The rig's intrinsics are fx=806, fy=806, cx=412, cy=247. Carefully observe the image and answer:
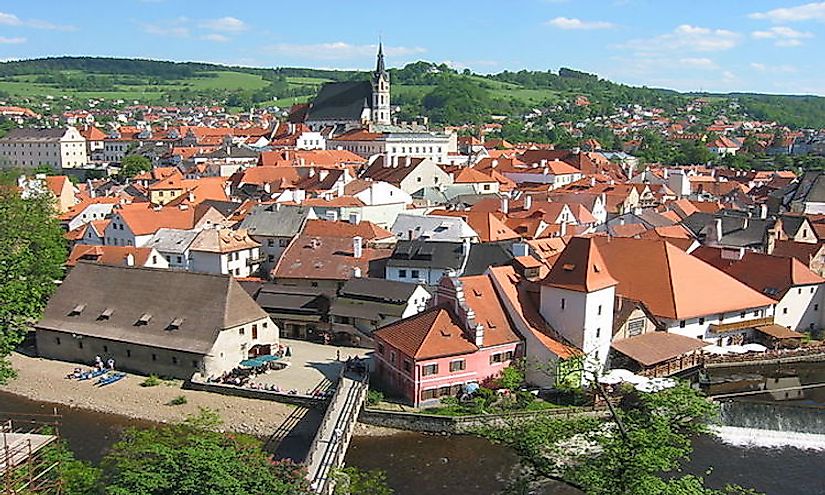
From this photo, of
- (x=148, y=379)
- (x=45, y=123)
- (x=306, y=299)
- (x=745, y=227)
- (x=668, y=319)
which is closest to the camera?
(x=148, y=379)

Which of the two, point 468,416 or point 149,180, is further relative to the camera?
point 149,180

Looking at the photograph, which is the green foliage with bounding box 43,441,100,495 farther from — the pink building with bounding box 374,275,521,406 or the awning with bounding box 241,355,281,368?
the awning with bounding box 241,355,281,368

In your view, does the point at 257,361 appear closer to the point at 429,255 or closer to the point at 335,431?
the point at 335,431

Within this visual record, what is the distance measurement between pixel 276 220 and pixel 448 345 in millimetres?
25468

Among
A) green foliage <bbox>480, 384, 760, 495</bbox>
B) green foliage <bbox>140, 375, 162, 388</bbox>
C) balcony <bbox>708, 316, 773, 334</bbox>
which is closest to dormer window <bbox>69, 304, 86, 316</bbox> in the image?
green foliage <bbox>140, 375, 162, 388</bbox>

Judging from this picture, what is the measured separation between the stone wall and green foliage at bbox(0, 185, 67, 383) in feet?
44.7

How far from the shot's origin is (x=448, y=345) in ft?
107

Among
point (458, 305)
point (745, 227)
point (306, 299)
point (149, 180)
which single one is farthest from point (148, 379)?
point (149, 180)

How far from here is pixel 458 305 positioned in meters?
33.9

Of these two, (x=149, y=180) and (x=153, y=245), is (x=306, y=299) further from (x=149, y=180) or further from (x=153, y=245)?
(x=149, y=180)

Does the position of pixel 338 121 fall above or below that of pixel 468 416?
above

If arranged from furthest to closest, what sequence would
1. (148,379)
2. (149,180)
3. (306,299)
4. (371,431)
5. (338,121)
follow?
(338,121)
(149,180)
(306,299)
(148,379)
(371,431)

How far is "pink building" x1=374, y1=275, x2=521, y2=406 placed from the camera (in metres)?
32.4

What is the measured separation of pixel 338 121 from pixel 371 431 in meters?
112
